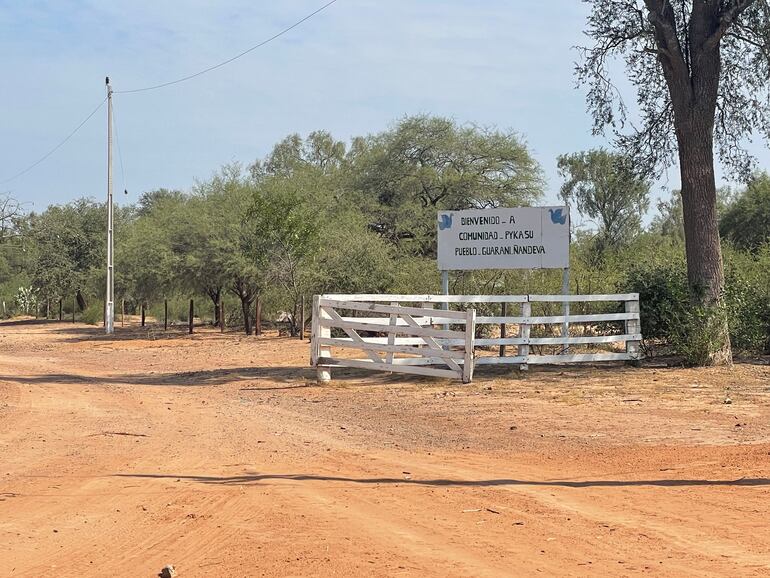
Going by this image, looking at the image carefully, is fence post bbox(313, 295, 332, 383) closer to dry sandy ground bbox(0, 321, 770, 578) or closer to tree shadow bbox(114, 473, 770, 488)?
dry sandy ground bbox(0, 321, 770, 578)

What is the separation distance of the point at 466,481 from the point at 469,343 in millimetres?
8035

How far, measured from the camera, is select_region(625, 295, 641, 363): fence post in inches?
734

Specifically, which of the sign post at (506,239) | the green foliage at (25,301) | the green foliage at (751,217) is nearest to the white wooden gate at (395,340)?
the sign post at (506,239)

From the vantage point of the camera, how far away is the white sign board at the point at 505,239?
1969cm

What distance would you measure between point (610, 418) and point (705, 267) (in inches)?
308

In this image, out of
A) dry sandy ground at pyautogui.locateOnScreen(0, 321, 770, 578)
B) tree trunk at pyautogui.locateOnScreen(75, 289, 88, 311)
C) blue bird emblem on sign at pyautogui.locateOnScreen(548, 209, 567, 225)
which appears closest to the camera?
dry sandy ground at pyautogui.locateOnScreen(0, 321, 770, 578)

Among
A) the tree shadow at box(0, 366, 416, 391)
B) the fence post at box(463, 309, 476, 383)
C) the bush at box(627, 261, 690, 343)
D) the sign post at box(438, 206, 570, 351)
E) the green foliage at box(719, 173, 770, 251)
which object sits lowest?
the tree shadow at box(0, 366, 416, 391)

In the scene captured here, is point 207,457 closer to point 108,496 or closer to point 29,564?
point 108,496

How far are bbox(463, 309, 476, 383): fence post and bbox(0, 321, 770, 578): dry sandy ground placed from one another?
327mm

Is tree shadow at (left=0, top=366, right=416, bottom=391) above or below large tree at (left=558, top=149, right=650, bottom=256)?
below

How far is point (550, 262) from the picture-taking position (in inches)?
778

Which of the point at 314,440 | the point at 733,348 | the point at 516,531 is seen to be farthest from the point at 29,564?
the point at 733,348

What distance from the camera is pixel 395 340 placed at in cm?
1708

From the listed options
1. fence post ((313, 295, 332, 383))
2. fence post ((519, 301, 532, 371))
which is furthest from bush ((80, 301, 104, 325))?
fence post ((519, 301, 532, 371))
